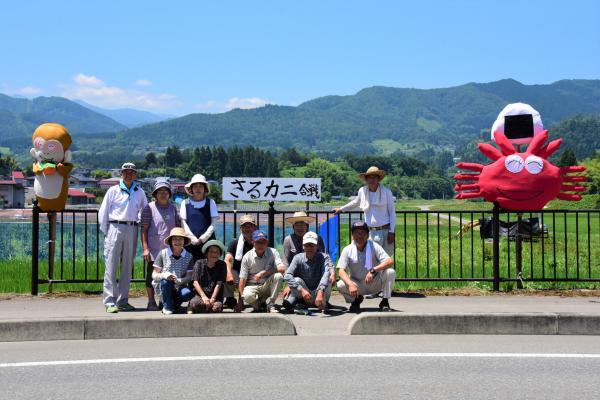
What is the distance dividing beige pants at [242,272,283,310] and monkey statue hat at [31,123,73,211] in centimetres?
354

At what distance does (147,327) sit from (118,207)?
1803mm

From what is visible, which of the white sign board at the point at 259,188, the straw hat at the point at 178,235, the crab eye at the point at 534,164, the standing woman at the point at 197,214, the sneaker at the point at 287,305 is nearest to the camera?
the straw hat at the point at 178,235

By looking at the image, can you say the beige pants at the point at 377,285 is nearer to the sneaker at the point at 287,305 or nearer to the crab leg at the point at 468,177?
the sneaker at the point at 287,305

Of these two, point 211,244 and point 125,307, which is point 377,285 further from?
point 125,307

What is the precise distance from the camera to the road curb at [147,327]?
8.06 m

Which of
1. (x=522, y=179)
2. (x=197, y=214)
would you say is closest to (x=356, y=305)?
(x=197, y=214)

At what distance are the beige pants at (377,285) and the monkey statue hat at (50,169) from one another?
453 centimetres

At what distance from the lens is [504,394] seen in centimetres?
560

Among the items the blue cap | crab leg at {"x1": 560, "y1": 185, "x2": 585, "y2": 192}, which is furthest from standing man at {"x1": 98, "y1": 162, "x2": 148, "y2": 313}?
crab leg at {"x1": 560, "y1": 185, "x2": 585, "y2": 192}

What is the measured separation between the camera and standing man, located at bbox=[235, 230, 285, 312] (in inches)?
355

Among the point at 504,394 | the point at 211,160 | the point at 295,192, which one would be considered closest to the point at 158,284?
the point at 295,192

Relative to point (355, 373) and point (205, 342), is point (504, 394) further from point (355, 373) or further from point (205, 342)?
point (205, 342)

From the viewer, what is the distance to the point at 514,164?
36.3 ft

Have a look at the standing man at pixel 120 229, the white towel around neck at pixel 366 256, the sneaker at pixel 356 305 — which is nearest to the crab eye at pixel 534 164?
the white towel around neck at pixel 366 256
